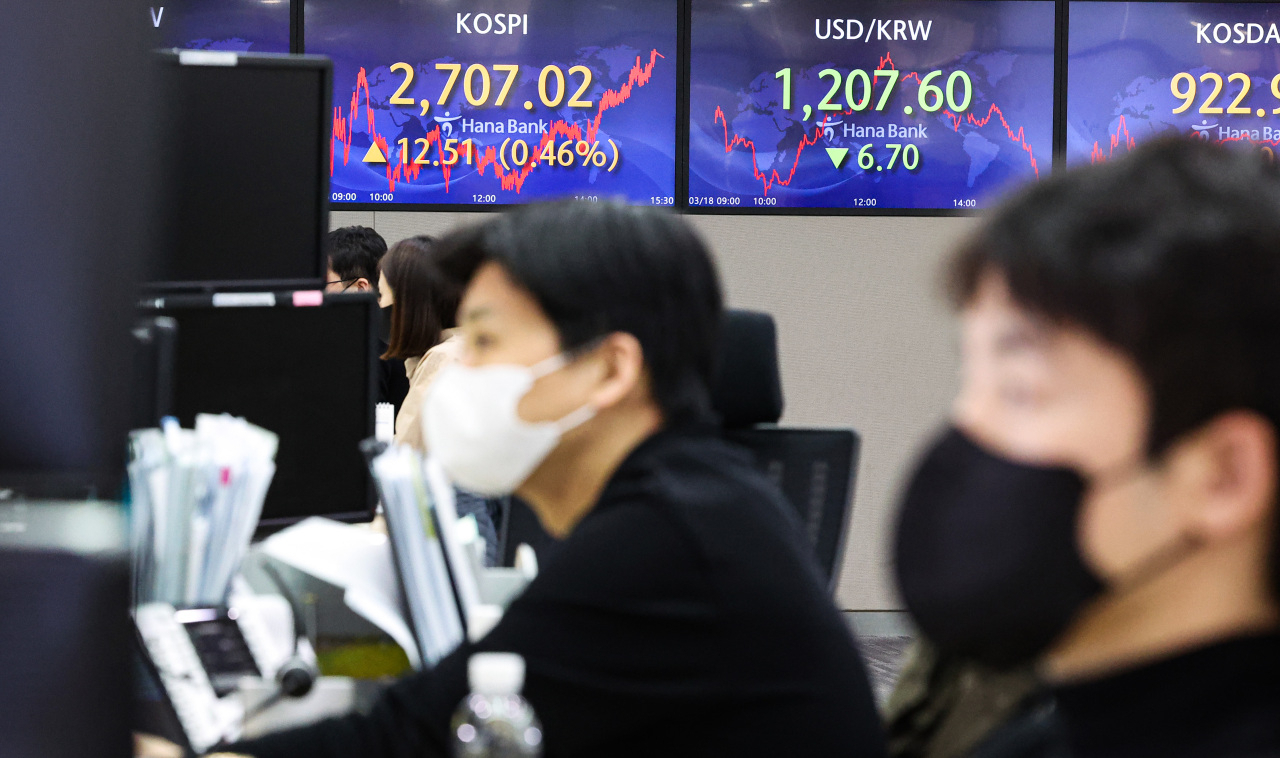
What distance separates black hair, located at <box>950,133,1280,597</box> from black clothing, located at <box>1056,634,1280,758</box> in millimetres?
45

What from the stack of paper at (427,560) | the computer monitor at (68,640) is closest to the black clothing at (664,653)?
the stack of paper at (427,560)

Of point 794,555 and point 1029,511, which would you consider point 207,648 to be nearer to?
point 794,555

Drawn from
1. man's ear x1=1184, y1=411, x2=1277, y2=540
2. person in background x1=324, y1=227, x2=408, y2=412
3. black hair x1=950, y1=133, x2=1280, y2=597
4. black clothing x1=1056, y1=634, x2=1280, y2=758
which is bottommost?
black clothing x1=1056, y1=634, x2=1280, y2=758

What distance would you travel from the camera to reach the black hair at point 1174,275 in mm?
694

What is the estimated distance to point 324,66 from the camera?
1931mm

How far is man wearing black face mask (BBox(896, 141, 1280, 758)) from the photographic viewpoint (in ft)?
2.29

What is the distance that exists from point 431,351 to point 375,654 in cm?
162

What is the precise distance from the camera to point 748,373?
172cm

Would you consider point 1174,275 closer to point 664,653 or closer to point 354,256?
point 664,653

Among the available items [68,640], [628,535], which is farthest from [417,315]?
[68,640]

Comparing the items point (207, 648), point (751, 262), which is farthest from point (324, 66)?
point (751, 262)

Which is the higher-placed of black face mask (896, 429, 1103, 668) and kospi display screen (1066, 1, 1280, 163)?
Answer: kospi display screen (1066, 1, 1280, 163)

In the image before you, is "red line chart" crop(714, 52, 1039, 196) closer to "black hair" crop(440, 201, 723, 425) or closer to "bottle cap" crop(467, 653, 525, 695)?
"black hair" crop(440, 201, 723, 425)

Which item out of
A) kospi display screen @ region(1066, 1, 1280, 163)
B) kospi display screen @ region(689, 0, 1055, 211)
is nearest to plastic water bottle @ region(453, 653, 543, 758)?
kospi display screen @ region(689, 0, 1055, 211)
